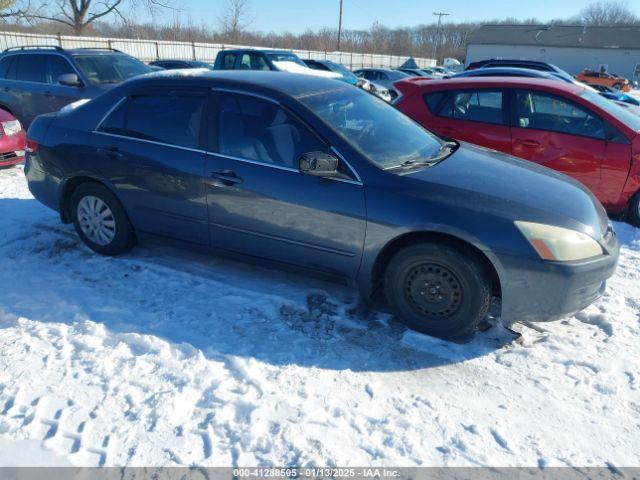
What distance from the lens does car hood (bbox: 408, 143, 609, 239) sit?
296cm

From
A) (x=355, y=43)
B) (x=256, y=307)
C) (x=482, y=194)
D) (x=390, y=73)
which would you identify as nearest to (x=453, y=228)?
(x=482, y=194)

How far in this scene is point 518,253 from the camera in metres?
2.84

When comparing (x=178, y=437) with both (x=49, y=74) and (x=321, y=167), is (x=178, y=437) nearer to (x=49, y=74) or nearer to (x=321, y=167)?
(x=321, y=167)

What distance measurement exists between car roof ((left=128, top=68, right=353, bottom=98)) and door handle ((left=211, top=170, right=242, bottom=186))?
2.16 ft

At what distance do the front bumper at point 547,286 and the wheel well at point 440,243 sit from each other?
4.7 inches

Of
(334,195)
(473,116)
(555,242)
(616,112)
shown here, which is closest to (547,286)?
(555,242)

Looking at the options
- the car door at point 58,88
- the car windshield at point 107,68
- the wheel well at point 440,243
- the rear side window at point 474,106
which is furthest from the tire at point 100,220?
the car windshield at point 107,68

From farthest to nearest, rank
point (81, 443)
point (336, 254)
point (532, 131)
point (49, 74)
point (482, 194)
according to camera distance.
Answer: point (49, 74)
point (532, 131)
point (336, 254)
point (482, 194)
point (81, 443)

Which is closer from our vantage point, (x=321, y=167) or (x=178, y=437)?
(x=178, y=437)

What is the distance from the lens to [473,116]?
5855 millimetres

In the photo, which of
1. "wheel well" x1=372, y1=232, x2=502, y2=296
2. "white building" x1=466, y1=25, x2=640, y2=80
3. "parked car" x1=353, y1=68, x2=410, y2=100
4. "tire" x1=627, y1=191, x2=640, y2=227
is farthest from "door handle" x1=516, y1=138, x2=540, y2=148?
"white building" x1=466, y1=25, x2=640, y2=80

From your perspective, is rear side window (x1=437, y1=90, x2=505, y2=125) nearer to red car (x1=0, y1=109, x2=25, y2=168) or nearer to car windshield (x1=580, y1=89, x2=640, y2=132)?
car windshield (x1=580, y1=89, x2=640, y2=132)

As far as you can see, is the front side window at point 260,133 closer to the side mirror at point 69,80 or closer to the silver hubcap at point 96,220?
the silver hubcap at point 96,220

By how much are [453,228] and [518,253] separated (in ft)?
1.34
